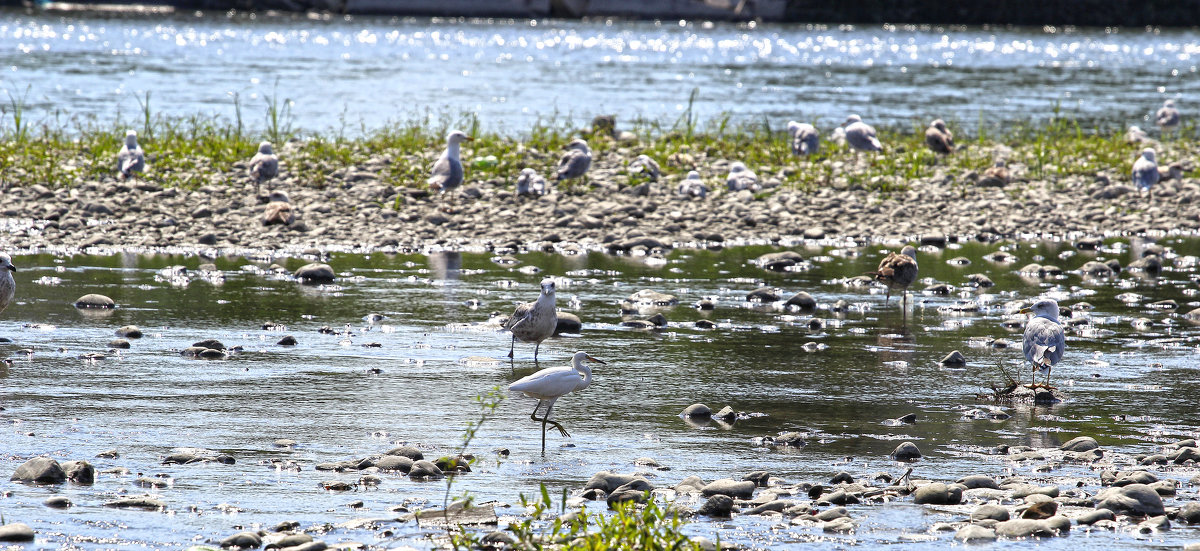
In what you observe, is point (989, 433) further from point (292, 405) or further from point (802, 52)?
point (802, 52)

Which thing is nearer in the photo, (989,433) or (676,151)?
(989,433)

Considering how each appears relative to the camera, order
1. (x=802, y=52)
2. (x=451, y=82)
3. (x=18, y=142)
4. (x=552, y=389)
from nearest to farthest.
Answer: (x=552, y=389), (x=18, y=142), (x=451, y=82), (x=802, y=52)

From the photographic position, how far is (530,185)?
18812mm

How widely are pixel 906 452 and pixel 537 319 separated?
A: 3441 millimetres

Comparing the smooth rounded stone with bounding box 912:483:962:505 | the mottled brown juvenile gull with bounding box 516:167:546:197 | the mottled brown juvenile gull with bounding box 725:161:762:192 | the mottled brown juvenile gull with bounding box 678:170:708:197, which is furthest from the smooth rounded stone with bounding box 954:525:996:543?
the mottled brown juvenile gull with bounding box 725:161:762:192

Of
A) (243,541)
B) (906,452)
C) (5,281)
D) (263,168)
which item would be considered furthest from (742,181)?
(243,541)

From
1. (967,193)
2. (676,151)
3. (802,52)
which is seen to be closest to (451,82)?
(676,151)

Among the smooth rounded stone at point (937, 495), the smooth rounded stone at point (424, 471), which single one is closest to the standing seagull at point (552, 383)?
the smooth rounded stone at point (424, 471)

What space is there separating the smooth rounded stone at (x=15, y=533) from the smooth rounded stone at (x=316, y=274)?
7652 millimetres

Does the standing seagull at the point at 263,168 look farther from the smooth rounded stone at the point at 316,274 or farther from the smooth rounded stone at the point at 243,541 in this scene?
the smooth rounded stone at the point at 243,541

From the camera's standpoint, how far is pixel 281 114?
1156 inches

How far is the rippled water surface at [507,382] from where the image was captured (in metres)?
6.98

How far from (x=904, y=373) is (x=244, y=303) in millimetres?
6202

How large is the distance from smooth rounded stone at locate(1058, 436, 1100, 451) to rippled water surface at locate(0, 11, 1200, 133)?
63.0 ft
